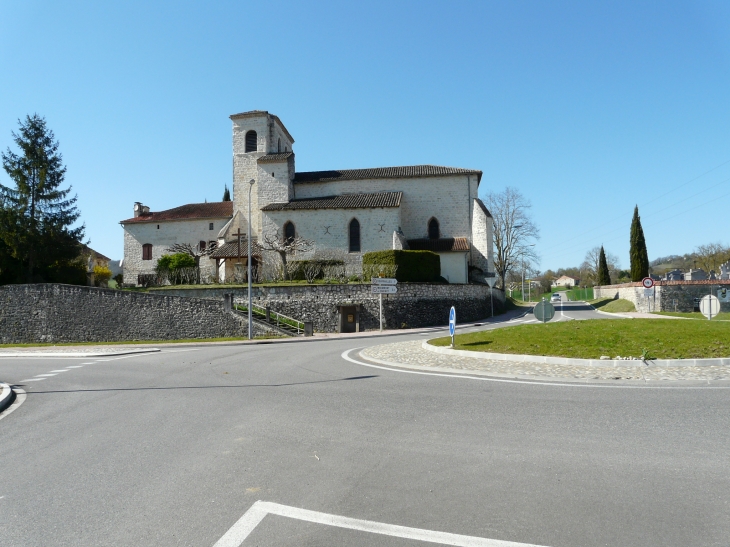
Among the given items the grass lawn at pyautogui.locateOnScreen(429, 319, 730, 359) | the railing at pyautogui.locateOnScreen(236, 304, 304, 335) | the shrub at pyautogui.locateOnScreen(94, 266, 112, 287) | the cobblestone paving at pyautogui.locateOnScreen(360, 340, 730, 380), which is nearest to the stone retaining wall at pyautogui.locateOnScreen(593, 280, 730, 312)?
the grass lawn at pyautogui.locateOnScreen(429, 319, 730, 359)

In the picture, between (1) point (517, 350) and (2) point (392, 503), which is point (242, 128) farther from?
(2) point (392, 503)

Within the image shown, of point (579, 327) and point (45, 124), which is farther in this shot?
point (45, 124)

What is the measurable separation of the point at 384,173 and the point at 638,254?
28.3 meters

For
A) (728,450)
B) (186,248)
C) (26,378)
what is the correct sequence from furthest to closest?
(186,248) < (26,378) < (728,450)

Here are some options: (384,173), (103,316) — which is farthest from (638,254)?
(103,316)

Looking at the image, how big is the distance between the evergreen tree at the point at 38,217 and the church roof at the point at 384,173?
65.7 feet

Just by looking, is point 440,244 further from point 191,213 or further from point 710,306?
point 710,306

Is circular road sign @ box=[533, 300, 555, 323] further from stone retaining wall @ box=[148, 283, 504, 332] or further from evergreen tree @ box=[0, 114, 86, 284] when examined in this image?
evergreen tree @ box=[0, 114, 86, 284]

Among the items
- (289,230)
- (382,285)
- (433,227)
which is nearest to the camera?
(382,285)

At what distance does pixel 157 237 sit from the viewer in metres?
51.4

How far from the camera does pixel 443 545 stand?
3.68 meters

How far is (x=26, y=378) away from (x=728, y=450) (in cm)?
1564

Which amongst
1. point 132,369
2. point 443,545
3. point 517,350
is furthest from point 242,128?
point 443,545

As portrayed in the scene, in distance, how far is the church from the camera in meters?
44.3
